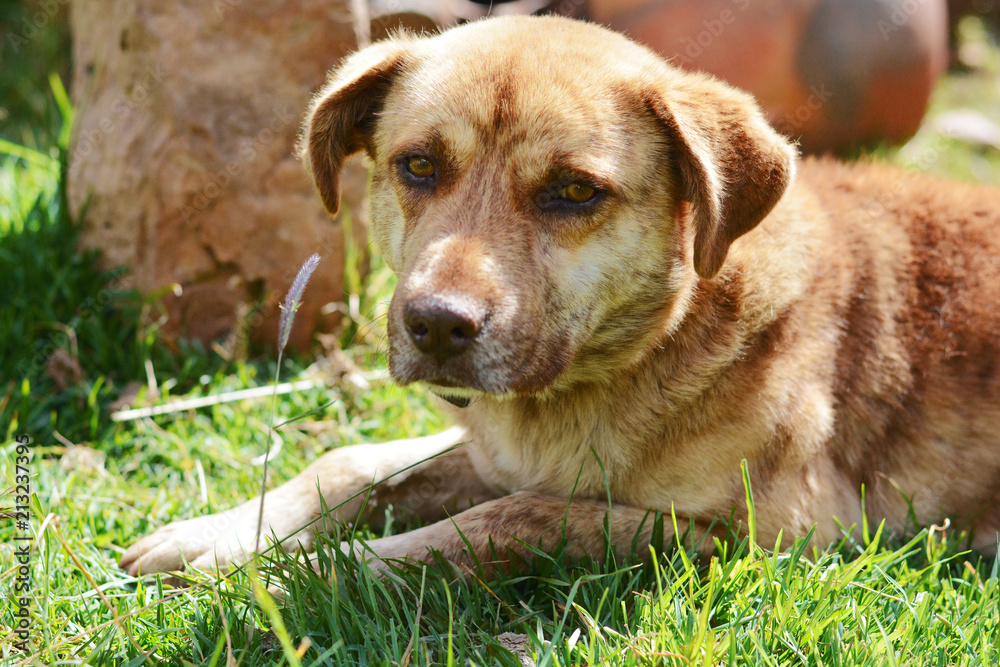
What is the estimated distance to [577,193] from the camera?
2.59m

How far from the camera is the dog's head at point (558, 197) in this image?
245cm

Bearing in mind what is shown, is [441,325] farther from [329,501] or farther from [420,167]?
[329,501]

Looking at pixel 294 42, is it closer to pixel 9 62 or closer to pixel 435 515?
pixel 435 515

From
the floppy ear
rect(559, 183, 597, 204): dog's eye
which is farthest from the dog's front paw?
the floppy ear

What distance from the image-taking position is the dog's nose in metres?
2.30

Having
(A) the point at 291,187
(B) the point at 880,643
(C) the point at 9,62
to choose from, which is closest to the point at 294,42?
(A) the point at 291,187

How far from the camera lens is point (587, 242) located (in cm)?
260

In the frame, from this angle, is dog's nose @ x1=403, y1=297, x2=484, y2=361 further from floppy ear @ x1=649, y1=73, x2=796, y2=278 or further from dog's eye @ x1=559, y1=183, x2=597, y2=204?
floppy ear @ x1=649, y1=73, x2=796, y2=278

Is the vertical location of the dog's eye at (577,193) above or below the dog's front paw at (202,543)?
above

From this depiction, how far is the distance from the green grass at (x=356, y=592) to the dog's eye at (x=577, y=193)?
44.7 inches

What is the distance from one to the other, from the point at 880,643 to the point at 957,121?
6.35 metres

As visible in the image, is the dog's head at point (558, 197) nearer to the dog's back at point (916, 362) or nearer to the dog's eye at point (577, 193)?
the dog's eye at point (577, 193)

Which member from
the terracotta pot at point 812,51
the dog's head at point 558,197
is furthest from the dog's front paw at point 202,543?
the terracotta pot at point 812,51

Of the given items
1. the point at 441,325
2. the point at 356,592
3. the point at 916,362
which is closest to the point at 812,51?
the point at 916,362
